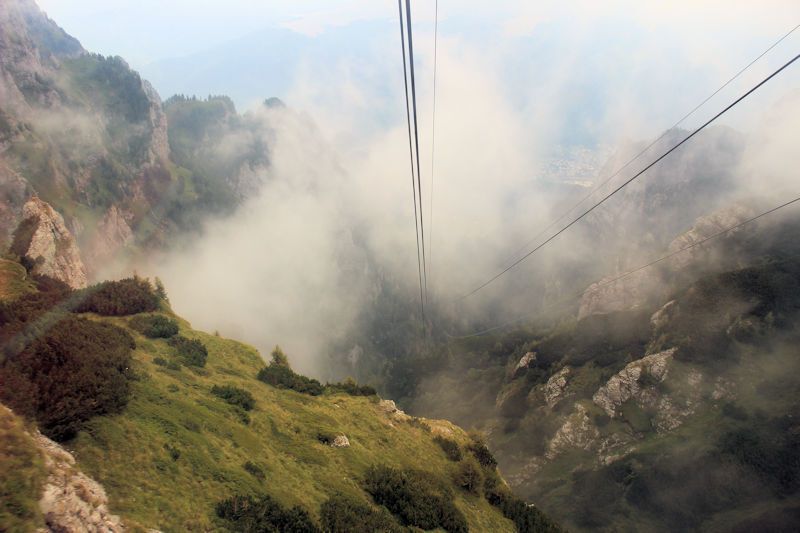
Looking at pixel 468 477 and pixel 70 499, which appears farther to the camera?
pixel 468 477

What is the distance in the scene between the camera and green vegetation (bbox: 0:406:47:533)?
13.4 metres

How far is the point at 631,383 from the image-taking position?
502 ft

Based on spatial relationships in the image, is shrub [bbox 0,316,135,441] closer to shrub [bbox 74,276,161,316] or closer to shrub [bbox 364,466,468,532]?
shrub [bbox 74,276,161,316]

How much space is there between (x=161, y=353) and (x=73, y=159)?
20264cm

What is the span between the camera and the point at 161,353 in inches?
1602

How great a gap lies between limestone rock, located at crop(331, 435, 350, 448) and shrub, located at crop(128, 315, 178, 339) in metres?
21.4

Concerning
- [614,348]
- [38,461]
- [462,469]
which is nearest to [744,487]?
[614,348]

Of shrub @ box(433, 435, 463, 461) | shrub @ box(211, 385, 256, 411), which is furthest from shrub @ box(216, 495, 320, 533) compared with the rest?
shrub @ box(433, 435, 463, 461)

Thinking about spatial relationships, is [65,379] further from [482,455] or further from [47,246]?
[47,246]

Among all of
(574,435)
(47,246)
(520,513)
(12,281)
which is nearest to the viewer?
(520,513)

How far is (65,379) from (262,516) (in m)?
12.7

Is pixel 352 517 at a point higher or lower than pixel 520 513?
lower


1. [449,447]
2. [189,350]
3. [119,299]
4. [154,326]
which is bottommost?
[189,350]

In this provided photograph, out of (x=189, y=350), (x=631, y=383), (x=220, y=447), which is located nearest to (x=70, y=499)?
(x=220, y=447)
